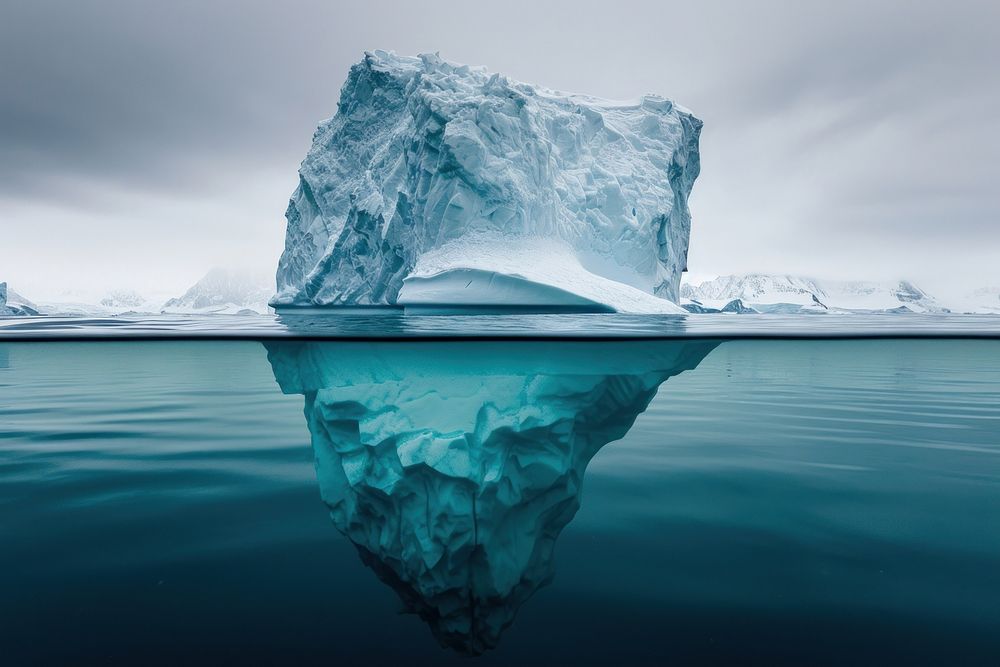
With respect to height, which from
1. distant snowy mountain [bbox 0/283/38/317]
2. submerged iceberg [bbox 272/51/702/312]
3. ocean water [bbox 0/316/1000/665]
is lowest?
ocean water [bbox 0/316/1000/665]

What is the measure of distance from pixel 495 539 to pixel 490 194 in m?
12.2

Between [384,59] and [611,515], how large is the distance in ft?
71.9

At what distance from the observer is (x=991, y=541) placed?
3.35m

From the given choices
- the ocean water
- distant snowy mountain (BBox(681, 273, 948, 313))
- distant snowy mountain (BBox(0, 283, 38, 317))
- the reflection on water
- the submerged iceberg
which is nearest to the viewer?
the ocean water

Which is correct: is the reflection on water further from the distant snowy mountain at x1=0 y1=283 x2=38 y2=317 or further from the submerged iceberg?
the distant snowy mountain at x1=0 y1=283 x2=38 y2=317

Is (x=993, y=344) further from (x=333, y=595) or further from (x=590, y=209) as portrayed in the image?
(x=333, y=595)

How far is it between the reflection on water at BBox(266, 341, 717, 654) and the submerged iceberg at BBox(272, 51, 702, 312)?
7.93 metres

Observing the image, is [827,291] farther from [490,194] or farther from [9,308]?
[9,308]

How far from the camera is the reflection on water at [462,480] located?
10.2ft

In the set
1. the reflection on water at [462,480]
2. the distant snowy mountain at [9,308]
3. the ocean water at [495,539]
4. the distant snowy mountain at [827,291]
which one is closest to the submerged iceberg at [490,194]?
the ocean water at [495,539]

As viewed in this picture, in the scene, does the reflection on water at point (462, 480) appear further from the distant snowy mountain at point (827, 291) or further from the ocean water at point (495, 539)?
the distant snowy mountain at point (827, 291)

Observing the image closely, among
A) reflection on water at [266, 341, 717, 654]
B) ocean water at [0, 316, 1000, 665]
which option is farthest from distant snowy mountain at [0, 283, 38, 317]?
reflection on water at [266, 341, 717, 654]

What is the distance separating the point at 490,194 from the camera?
14.3m

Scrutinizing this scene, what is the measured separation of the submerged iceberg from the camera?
13.9 meters
